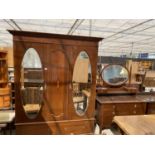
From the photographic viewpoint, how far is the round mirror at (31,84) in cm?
228

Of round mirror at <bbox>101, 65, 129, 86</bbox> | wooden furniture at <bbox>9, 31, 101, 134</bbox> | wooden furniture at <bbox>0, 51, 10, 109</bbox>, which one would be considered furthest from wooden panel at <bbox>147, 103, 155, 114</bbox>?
wooden furniture at <bbox>0, 51, 10, 109</bbox>

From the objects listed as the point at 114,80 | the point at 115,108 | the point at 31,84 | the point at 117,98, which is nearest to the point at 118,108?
the point at 115,108

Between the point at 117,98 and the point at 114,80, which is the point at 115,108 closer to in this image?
the point at 117,98

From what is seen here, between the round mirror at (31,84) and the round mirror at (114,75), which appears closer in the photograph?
the round mirror at (31,84)

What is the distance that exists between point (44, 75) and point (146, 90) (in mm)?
2614

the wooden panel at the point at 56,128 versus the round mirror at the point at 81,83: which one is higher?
the round mirror at the point at 81,83

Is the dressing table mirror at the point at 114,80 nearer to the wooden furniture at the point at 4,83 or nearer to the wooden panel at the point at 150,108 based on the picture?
the wooden panel at the point at 150,108

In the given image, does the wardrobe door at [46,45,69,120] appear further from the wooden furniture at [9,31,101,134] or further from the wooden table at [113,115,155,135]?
the wooden table at [113,115,155,135]

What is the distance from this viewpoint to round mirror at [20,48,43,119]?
2.28m

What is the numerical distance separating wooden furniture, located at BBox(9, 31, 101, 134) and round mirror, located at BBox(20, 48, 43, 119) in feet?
0.20

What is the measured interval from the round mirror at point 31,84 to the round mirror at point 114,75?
1.44 m

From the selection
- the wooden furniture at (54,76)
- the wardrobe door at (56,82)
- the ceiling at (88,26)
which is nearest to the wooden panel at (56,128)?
the wooden furniture at (54,76)

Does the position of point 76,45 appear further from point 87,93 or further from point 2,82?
point 2,82
